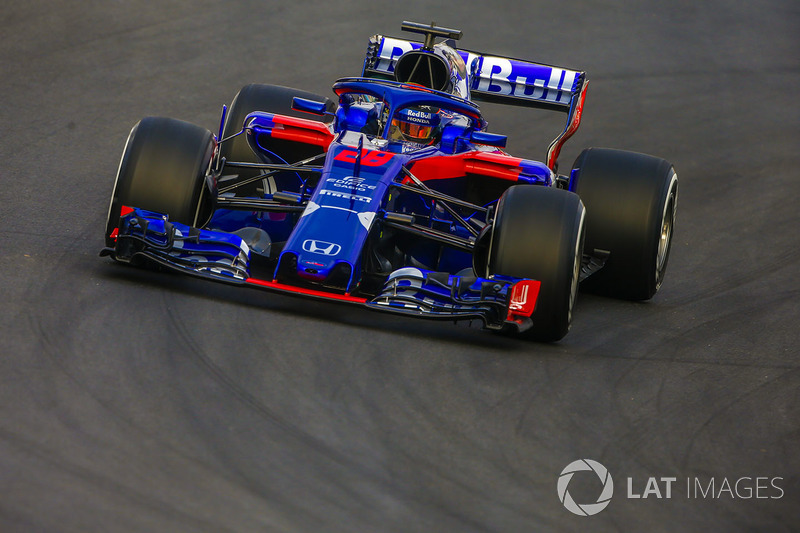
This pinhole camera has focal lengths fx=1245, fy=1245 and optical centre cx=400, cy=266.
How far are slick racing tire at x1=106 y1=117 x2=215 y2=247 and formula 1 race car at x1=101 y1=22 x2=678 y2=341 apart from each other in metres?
0.01

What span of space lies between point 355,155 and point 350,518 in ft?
14.1

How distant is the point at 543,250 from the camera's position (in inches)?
356

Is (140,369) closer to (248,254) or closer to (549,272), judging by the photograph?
(248,254)

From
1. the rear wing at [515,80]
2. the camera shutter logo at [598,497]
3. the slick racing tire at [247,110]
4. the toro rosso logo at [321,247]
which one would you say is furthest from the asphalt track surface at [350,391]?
the rear wing at [515,80]

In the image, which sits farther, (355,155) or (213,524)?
(355,155)

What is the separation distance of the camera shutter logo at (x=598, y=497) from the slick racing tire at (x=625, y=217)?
3683 millimetres

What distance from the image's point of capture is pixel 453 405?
7.88 meters

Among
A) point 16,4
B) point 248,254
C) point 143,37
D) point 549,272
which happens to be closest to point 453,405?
point 549,272

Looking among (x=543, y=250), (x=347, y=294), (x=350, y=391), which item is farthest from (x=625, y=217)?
(x=350, y=391)

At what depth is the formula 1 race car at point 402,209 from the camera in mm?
8930

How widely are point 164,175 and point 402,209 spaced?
1998 millimetres

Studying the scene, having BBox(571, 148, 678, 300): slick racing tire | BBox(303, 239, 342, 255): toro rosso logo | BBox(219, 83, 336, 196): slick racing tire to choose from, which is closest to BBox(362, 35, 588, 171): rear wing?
BBox(219, 83, 336, 196): slick racing tire

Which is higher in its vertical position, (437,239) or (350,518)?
(437,239)

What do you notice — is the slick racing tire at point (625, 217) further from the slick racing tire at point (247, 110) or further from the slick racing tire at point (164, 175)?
the slick racing tire at point (164, 175)
